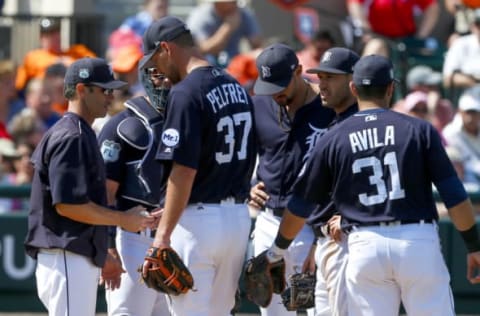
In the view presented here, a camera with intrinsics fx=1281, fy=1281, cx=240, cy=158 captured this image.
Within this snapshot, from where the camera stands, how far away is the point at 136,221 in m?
6.81

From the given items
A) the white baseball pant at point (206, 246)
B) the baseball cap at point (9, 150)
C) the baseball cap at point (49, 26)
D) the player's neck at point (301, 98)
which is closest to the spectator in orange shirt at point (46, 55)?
the baseball cap at point (49, 26)

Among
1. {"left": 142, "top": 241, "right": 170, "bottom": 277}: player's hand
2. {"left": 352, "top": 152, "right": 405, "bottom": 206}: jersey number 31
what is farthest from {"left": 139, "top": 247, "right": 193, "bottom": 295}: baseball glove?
{"left": 352, "top": 152, "right": 405, "bottom": 206}: jersey number 31

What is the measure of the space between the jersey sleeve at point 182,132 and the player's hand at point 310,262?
1685 mm

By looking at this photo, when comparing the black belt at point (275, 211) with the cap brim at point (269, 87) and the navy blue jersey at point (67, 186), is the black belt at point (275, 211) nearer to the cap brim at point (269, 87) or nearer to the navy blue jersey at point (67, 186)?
the cap brim at point (269, 87)

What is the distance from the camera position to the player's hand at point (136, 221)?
6.77m

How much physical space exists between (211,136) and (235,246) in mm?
600

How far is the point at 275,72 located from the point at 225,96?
96 cm

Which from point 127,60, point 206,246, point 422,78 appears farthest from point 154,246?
point 422,78

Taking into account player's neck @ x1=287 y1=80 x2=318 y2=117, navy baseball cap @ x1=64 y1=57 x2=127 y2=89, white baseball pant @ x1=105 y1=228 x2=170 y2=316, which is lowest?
white baseball pant @ x1=105 y1=228 x2=170 y2=316

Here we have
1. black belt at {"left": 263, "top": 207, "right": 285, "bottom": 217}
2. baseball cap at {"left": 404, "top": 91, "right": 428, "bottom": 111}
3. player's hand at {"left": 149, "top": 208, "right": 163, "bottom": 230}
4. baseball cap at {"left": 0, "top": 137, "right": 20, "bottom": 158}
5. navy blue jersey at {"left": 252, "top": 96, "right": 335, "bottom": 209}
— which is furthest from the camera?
baseball cap at {"left": 404, "top": 91, "right": 428, "bottom": 111}

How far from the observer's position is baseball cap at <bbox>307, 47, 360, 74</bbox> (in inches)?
295

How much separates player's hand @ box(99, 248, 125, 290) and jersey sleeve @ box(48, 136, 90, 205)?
23.6 inches

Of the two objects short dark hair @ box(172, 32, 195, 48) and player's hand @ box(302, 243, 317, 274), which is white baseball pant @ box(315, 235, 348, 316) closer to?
player's hand @ box(302, 243, 317, 274)

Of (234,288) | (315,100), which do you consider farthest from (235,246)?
(315,100)
